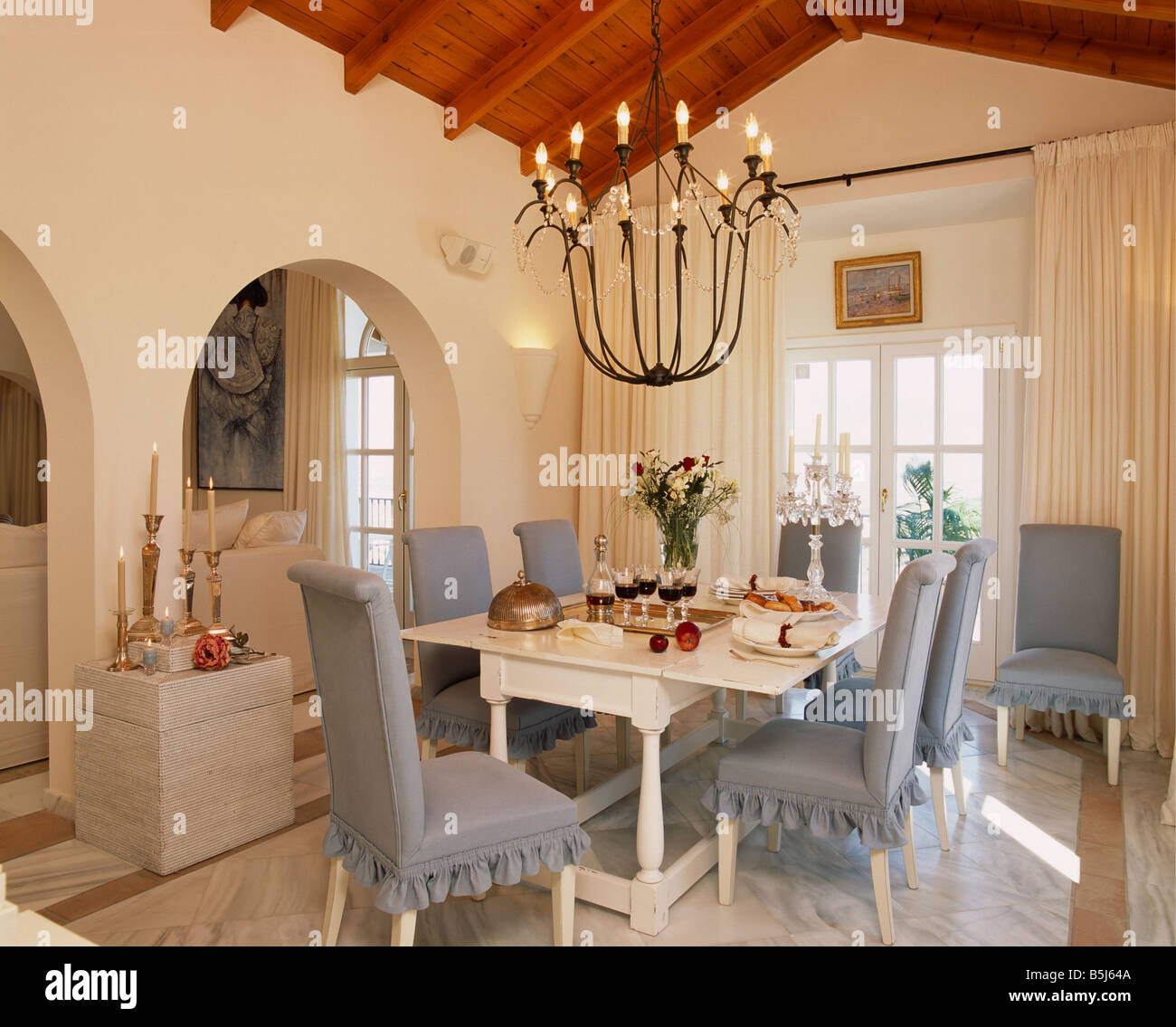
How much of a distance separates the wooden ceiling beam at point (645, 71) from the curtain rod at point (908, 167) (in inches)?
29.8

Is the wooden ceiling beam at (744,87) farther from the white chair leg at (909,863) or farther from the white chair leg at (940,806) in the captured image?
the white chair leg at (909,863)

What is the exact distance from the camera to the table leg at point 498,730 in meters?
2.52

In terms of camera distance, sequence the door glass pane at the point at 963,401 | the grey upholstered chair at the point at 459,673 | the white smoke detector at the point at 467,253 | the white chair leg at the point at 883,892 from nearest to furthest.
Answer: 1. the white chair leg at the point at 883,892
2. the grey upholstered chair at the point at 459,673
3. the white smoke detector at the point at 467,253
4. the door glass pane at the point at 963,401

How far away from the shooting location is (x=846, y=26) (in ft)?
14.2

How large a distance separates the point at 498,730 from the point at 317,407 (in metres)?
4.31

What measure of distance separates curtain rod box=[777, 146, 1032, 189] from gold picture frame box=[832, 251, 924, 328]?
2.12ft

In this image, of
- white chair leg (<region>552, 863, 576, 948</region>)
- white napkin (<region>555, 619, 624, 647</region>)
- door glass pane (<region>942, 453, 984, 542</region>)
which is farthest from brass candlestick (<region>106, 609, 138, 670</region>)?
door glass pane (<region>942, 453, 984, 542</region>)

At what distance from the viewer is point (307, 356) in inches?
247

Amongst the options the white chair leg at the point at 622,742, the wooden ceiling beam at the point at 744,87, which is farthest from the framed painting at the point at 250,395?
the white chair leg at the point at 622,742

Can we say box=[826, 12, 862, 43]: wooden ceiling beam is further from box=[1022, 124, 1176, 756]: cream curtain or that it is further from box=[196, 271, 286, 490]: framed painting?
box=[196, 271, 286, 490]: framed painting

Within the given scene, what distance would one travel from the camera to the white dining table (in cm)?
220
